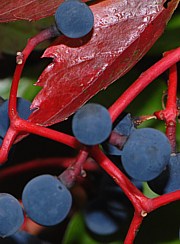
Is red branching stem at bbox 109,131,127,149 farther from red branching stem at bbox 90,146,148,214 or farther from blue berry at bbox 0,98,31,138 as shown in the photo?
blue berry at bbox 0,98,31,138

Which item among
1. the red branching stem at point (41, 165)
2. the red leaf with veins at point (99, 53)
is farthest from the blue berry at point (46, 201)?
the red branching stem at point (41, 165)

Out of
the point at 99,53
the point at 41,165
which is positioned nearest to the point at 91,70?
the point at 99,53

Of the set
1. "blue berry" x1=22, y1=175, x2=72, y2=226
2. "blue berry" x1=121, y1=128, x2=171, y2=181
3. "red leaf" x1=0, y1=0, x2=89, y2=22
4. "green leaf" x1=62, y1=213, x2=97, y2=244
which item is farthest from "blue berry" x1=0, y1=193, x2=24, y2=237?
"green leaf" x1=62, y1=213, x2=97, y2=244

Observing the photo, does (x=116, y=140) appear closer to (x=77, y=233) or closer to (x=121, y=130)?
(x=121, y=130)

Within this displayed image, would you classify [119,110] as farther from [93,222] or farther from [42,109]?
[93,222]

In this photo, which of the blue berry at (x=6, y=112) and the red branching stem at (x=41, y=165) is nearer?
the blue berry at (x=6, y=112)

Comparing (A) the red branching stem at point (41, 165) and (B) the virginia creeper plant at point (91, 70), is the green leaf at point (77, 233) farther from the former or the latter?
(B) the virginia creeper plant at point (91, 70)
